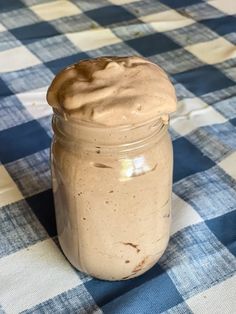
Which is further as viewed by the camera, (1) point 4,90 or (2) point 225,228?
(1) point 4,90

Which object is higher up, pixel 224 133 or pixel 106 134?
pixel 106 134

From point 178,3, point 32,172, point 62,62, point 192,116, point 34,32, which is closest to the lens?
point 32,172

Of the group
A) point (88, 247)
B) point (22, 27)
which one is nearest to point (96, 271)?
point (88, 247)

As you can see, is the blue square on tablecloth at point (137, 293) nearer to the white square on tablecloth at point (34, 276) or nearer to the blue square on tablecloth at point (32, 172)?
the white square on tablecloth at point (34, 276)

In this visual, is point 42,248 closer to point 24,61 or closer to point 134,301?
point 134,301

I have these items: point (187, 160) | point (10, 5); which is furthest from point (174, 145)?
point (10, 5)

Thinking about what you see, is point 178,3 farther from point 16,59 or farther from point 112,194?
point 112,194

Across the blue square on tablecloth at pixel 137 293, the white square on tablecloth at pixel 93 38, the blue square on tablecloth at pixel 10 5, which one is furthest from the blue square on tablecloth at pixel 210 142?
the blue square on tablecloth at pixel 10 5
